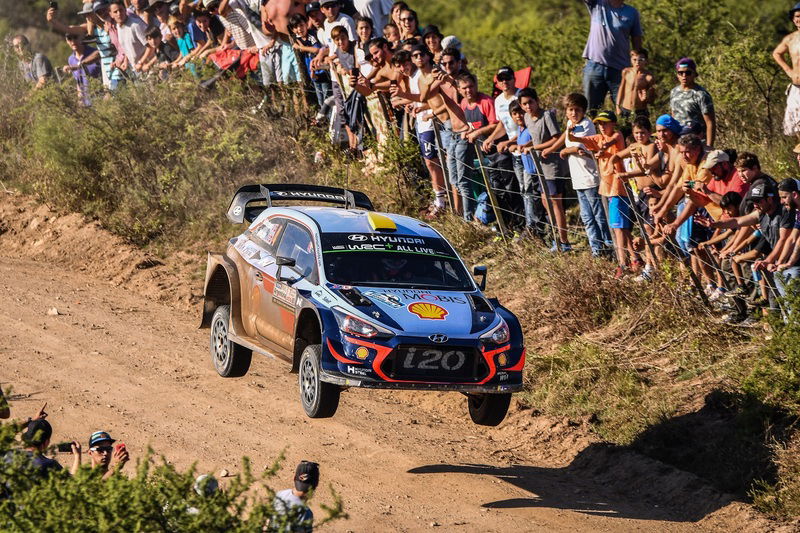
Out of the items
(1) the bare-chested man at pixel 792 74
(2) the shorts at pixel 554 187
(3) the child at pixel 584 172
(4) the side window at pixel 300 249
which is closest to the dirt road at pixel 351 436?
(4) the side window at pixel 300 249

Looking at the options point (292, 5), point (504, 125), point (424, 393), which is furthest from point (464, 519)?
point (292, 5)

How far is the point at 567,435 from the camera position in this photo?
540 inches

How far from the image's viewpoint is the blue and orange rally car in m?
11.3

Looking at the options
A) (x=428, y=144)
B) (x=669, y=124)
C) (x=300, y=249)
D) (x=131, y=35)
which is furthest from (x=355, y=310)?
(x=131, y=35)

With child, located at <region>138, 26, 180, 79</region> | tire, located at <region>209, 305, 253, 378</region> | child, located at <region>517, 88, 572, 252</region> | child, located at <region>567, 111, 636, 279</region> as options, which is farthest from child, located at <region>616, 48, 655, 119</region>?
child, located at <region>138, 26, 180, 79</region>

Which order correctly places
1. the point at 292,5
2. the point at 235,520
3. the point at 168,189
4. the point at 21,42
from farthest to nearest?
the point at 21,42, the point at 168,189, the point at 292,5, the point at 235,520

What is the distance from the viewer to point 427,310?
11.6 meters

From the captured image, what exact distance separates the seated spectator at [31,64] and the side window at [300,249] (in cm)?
1341

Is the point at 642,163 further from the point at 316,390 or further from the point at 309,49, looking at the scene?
the point at 309,49

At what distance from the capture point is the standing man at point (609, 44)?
1700 centimetres

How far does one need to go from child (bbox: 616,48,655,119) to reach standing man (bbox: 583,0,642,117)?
0.39 m

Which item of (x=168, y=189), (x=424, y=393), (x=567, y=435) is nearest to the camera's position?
(x=567, y=435)

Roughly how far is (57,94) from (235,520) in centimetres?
1669

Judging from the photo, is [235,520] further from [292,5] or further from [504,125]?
[292,5]
